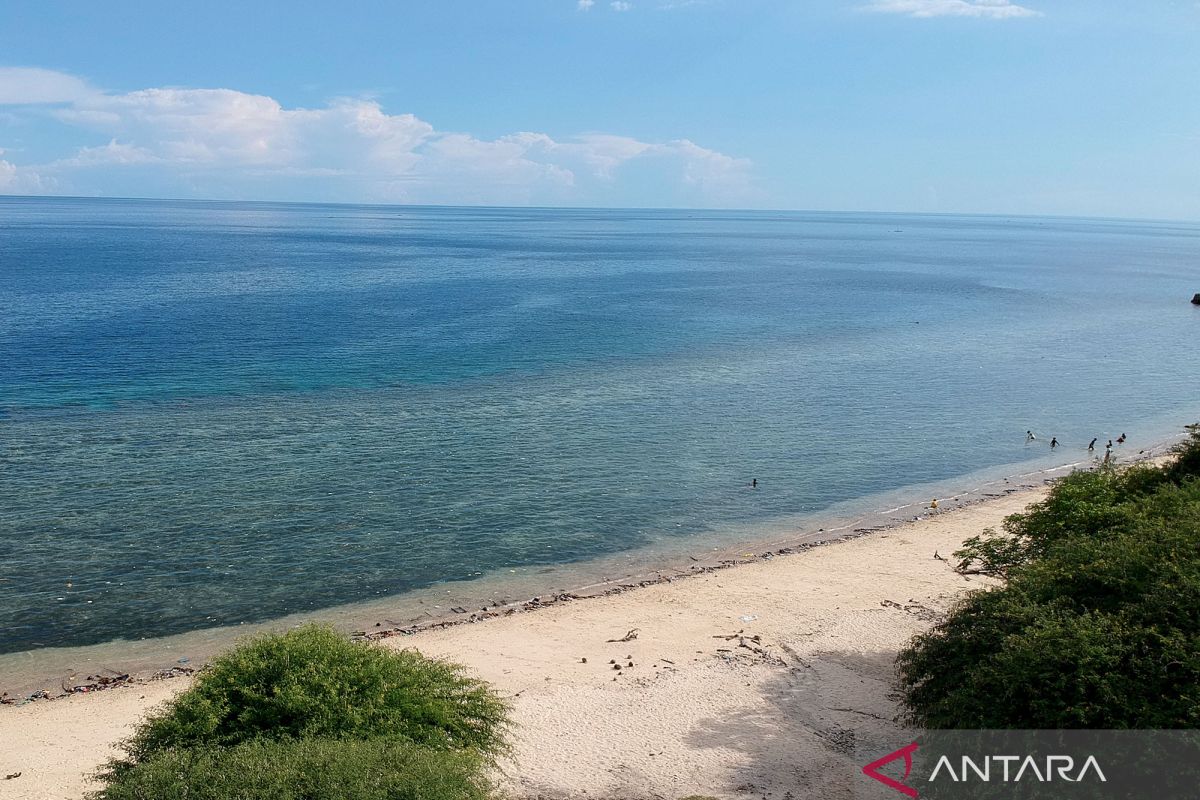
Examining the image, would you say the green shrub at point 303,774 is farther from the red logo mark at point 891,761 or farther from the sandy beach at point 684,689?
the red logo mark at point 891,761

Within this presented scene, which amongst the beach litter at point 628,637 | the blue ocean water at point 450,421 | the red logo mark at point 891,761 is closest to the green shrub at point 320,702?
the red logo mark at point 891,761

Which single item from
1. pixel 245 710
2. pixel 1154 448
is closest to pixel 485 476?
pixel 245 710

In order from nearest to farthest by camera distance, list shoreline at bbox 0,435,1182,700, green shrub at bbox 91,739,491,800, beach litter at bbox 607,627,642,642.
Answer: green shrub at bbox 91,739,491,800
shoreline at bbox 0,435,1182,700
beach litter at bbox 607,627,642,642

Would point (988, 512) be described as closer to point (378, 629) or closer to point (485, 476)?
point (485, 476)

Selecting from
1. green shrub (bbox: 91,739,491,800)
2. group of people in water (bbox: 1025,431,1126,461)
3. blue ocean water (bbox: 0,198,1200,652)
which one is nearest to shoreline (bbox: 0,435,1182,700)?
blue ocean water (bbox: 0,198,1200,652)

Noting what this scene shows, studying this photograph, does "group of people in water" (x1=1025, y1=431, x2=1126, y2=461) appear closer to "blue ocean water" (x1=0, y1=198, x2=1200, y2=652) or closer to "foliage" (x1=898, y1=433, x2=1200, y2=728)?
"blue ocean water" (x1=0, y1=198, x2=1200, y2=652)
